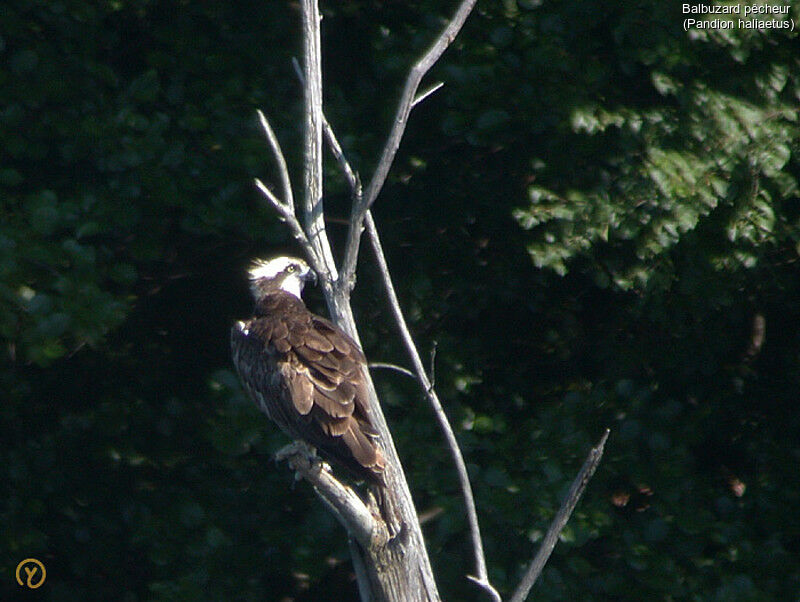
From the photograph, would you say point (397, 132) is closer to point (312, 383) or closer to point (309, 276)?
point (312, 383)

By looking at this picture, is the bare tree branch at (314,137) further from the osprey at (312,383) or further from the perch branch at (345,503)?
the perch branch at (345,503)

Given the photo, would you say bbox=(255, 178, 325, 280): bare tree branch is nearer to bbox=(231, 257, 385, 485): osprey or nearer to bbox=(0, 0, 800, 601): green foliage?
bbox=(231, 257, 385, 485): osprey

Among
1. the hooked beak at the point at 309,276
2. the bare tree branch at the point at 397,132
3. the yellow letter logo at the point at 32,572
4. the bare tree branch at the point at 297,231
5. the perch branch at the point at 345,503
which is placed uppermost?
the bare tree branch at the point at 397,132

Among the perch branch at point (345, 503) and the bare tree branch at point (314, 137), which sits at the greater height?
the bare tree branch at point (314, 137)

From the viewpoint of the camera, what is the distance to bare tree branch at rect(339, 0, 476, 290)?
133 inches

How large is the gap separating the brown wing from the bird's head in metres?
0.51

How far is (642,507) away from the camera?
5465 mm

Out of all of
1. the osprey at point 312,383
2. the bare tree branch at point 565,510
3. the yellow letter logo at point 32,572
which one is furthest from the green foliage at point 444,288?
the bare tree branch at point 565,510

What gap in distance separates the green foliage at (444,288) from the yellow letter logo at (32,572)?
0.19ft

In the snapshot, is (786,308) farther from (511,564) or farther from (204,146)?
(204,146)

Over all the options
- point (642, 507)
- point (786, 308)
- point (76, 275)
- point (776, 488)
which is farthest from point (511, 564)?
point (76, 275)

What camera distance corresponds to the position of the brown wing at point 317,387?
4090mm

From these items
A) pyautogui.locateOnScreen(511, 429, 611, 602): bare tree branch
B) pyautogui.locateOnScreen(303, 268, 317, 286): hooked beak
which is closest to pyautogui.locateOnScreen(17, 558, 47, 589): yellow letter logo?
pyautogui.locateOnScreen(303, 268, 317, 286): hooked beak

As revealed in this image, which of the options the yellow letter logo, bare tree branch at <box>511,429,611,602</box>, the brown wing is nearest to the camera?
bare tree branch at <box>511,429,611,602</box>
